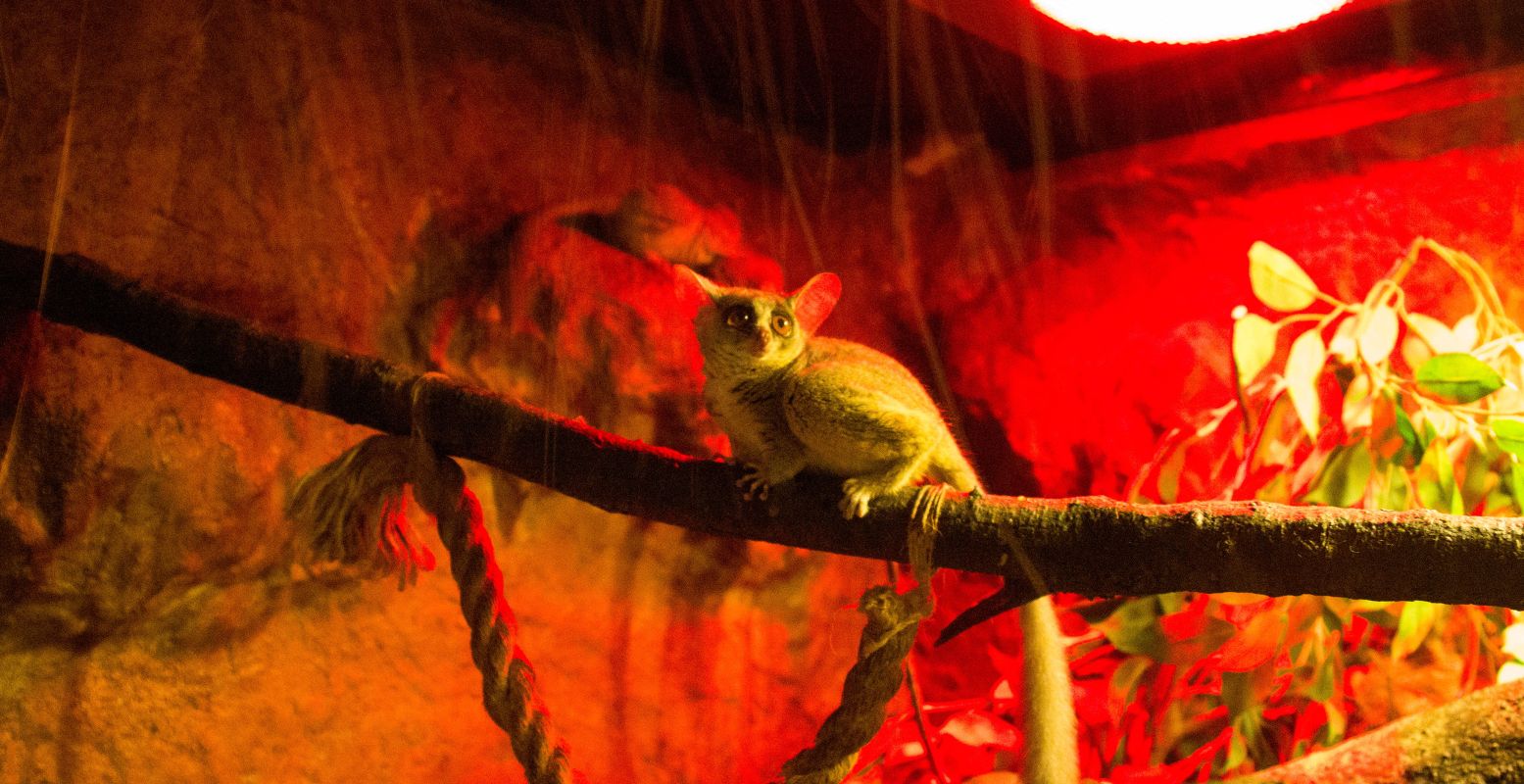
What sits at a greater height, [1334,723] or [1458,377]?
[1458,377]

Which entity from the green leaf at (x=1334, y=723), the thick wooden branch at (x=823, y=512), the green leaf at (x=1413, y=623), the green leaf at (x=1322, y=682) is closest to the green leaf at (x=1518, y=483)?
the green leaf at (x=1413, y=623)

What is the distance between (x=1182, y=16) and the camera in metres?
1.90

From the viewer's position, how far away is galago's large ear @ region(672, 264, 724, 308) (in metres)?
2.46

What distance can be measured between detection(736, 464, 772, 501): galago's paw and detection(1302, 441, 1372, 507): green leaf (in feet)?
6.13

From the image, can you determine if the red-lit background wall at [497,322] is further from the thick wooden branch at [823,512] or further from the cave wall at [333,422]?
the thick wooden branch at [823,512]

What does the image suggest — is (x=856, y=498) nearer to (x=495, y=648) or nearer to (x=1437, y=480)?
(x=495, y=648)

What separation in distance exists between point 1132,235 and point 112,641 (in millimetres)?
3884

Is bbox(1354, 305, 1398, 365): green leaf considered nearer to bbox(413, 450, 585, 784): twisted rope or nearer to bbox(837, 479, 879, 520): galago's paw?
bbox(837, 479, 879, 520): galago's paw

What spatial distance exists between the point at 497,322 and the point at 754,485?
1.54m

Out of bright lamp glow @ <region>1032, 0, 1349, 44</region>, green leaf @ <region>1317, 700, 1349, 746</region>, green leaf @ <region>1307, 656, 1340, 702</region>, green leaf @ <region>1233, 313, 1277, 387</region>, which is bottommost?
green leaf @ <region>1317, 700, 1349, 746</region>

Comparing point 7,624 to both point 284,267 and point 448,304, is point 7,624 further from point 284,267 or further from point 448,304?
point 448,304

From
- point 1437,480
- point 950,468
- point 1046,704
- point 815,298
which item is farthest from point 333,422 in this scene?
point 1437,480

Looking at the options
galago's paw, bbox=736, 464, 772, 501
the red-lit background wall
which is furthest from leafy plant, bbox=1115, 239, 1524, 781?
galago's paw, bbox=736, 464, 772, 501

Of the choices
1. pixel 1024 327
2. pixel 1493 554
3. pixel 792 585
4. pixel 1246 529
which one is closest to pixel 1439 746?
pixel 1493 554
